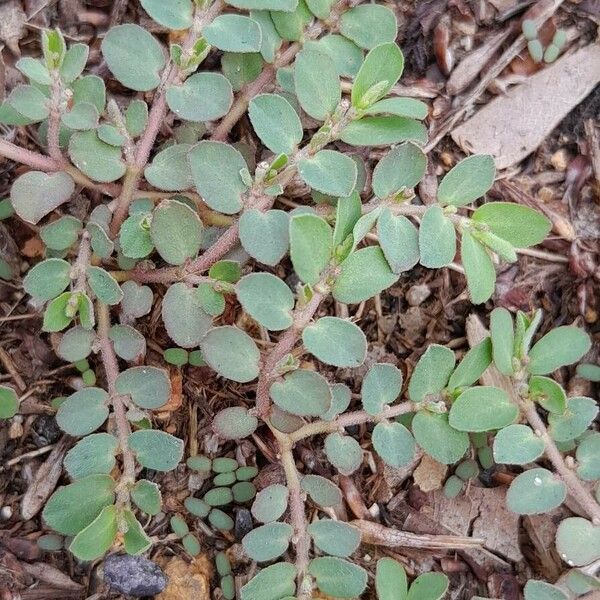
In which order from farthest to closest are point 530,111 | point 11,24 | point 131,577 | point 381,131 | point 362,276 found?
1. point 530,111
2. point 11,24
3. point 131,577
4. point 381,131
5. point 362,276

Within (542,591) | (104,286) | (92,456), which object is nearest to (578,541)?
(542,591)

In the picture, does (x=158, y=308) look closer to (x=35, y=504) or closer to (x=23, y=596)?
(x=35, y=504)

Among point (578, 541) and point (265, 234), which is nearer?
point (265, 234)

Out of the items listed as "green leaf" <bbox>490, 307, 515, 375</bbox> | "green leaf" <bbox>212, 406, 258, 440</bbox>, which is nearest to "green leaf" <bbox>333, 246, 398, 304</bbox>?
"green leaf" <bbox>490, 307, 515, 375</bbox>

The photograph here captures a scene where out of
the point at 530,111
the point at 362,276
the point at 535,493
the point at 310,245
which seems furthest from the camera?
the point at 530,111

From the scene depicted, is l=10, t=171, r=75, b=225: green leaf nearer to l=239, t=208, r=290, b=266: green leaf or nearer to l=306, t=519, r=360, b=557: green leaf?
l=239, t=208, r=290, b=266: green leaf

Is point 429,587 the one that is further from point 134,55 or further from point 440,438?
point 134,55
